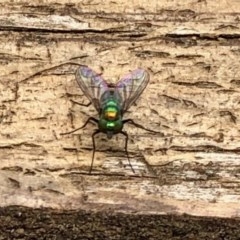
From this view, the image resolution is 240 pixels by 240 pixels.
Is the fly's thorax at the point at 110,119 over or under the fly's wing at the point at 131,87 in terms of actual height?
under

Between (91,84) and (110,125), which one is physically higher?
(91,84)

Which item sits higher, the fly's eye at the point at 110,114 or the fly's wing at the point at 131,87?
the fly's wing at the point at 131,87

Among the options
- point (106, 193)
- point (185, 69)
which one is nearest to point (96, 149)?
point (106, 193)

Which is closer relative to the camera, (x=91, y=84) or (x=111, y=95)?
(x=91, y=84)

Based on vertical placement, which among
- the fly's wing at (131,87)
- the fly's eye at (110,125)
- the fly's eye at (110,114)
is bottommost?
the fly's eye at (110,125)
